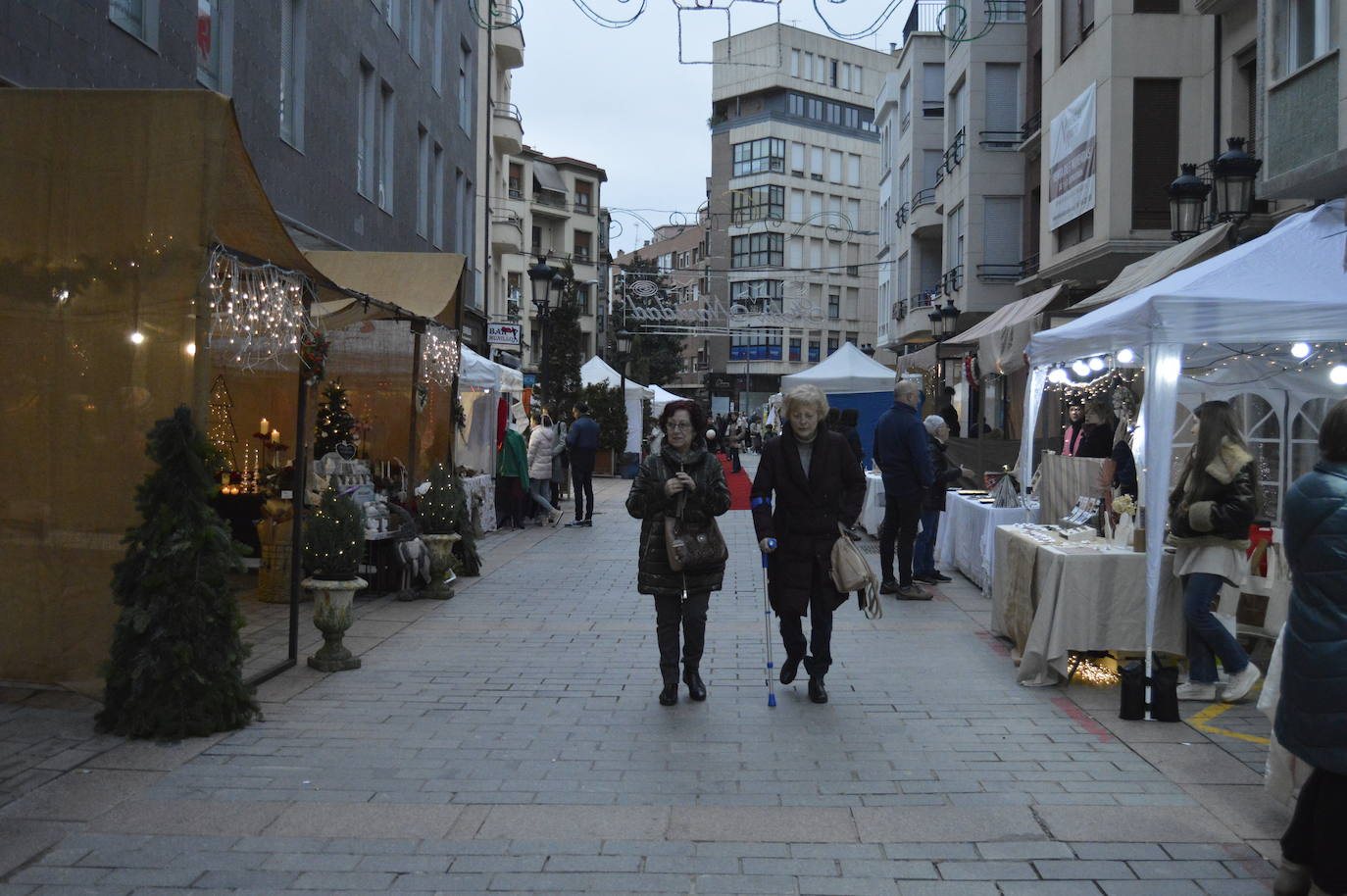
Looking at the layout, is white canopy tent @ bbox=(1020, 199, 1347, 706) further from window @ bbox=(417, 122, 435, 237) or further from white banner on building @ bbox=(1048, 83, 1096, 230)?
window @ bbox=(417, 122, 435, 237)

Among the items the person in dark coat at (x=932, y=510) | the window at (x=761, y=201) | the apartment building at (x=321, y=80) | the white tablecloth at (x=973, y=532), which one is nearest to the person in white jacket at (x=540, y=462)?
the apartment building at (x=321, y=80)

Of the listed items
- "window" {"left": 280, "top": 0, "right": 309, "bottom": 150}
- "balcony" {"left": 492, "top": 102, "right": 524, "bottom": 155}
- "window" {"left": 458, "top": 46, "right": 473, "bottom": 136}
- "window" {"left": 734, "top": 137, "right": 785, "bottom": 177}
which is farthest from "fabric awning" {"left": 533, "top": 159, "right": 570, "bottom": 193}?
"window" {"left": 280, "top": 0, "right": 309, "bottom": 150}

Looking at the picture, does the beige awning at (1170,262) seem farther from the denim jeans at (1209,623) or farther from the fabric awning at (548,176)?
the fabric awning at (548,176)

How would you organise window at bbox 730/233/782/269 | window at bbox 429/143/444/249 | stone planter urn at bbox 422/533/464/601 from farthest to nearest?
window at bbox 730/233/782/269 → window at bbox 429/143/444/249 → stone planter urn at bbox 422/533/464/601

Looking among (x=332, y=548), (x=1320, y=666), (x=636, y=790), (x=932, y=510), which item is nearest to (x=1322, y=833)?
(x=1320, y=666)

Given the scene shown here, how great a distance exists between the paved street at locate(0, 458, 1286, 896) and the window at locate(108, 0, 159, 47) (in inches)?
266

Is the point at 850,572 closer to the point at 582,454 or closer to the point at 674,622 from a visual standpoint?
the point at 674,622

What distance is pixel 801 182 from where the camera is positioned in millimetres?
63969

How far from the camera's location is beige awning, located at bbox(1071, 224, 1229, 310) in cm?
1018

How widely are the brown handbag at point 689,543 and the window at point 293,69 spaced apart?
11.0 m

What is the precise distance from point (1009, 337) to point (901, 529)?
13.8 feet

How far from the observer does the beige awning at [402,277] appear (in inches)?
464

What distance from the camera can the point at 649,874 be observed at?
14.0 feet

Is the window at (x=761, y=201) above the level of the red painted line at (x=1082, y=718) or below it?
above
